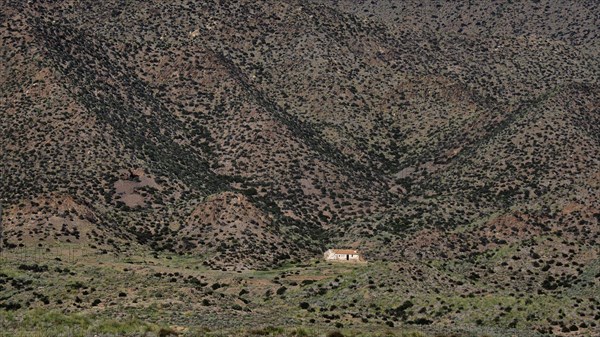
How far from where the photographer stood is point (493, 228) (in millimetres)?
137000

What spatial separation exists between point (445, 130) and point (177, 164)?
35.6m

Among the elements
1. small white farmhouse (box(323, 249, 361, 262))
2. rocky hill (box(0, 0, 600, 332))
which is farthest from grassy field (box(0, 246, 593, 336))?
rocky hill (box(0, 0, 600, 332))

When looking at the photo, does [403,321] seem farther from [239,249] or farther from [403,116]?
[403,116]

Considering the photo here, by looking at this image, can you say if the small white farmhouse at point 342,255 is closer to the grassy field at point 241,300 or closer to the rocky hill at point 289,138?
the grassy field at point 241,300

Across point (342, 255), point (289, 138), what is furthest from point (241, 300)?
point (289, 138)

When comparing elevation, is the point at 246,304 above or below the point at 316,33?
below

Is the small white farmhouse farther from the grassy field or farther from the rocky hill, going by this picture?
the rocky hill

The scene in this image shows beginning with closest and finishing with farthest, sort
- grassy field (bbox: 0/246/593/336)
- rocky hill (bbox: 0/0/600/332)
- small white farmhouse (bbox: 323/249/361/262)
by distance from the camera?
grassy field (bbox: 0/246/593/336) → small white farmhouse (bbox: 323/249/361/262) → rocky hill (bbox: 0/0/600/332)

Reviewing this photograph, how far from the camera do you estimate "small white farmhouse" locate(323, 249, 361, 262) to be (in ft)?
425

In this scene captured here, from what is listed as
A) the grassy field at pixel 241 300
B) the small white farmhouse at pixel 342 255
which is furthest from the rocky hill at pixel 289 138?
the grassy field at pixel 241 300

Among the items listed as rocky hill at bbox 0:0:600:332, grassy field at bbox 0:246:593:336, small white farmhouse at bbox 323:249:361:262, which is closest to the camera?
grassy field at bbox 0:246:593:336

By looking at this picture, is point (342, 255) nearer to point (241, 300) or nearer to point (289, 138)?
point (241, 300)

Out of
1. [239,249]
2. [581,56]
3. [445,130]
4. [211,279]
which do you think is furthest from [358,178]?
[581,56]

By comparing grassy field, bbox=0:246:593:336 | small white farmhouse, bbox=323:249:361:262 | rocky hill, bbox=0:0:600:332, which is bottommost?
grassy field, bbox=0:246:593:336
